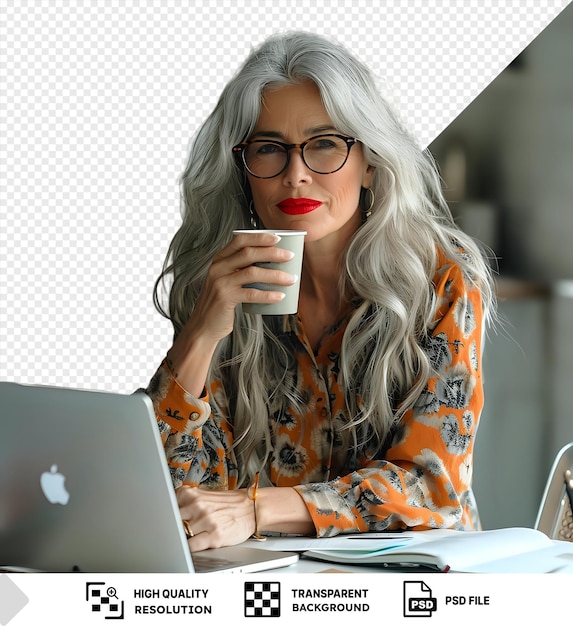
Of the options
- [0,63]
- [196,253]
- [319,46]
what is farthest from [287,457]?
[0,63]

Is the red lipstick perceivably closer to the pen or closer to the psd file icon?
the pen

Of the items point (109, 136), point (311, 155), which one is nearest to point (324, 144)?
point (311, 155)

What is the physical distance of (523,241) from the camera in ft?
8.88

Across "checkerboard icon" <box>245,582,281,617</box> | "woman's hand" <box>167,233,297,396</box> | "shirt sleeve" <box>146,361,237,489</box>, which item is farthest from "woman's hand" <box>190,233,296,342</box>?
"checkerboard icon" <box>245,582,281,617</box>

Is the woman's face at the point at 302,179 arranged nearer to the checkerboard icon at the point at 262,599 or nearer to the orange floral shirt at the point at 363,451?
the orange floral shirt at the point at 363,451

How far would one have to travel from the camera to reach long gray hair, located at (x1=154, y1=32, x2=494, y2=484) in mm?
1771

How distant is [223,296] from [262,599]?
→ 65 cm

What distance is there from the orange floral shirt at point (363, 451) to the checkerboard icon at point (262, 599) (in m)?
0.42

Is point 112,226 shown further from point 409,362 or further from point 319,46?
point 409,362

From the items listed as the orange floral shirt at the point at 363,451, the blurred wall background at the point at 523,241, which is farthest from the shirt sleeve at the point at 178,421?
the blurred wall background at the point at 523,241

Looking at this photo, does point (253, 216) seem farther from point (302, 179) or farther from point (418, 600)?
point (418, 600)

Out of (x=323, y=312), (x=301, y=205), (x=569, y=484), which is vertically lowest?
(x=569, y=484)

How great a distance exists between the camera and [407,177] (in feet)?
6.25

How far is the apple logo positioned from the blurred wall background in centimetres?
181
